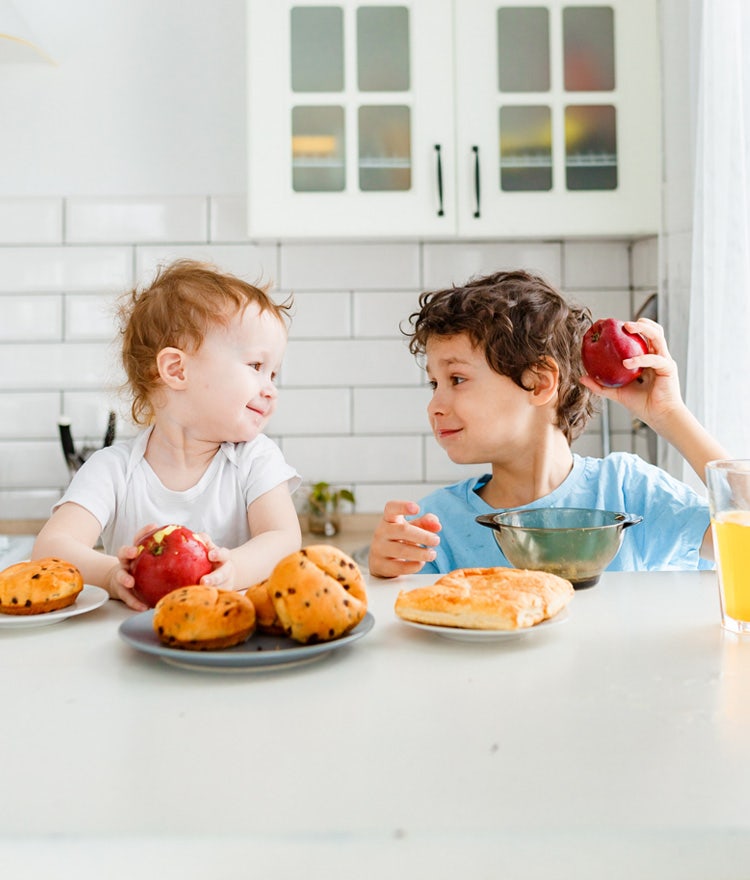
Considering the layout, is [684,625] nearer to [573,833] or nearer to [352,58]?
[573,833]

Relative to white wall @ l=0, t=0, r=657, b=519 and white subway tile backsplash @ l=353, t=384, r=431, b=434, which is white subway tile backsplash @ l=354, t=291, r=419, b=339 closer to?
white wall @ l=0, t=0, r=657, b=519

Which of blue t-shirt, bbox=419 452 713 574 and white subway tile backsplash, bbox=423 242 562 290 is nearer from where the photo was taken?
blue t-shirt, bbox=419 452 713 574

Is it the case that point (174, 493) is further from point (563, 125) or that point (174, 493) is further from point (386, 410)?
point (563, 125)

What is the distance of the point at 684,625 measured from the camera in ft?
2.49

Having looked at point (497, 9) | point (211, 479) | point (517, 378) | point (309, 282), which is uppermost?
point (497, 9)

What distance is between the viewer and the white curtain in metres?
1.56

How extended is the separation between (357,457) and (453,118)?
89 centimetres

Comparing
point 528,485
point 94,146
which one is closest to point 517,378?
point 528,485

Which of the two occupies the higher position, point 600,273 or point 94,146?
point 94,146

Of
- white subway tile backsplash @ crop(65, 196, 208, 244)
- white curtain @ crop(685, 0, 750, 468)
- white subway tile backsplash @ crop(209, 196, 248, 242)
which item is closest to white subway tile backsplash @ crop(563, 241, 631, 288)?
white curtain @ crop(685, 0, 750, 468)

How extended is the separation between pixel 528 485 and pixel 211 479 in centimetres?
50

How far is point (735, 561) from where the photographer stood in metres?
0.75

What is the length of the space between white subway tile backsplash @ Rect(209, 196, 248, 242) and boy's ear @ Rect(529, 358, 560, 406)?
119 cm

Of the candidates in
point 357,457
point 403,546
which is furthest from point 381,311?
point 403,546
